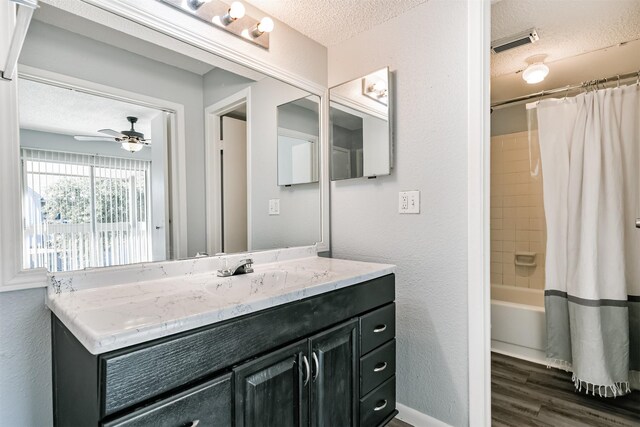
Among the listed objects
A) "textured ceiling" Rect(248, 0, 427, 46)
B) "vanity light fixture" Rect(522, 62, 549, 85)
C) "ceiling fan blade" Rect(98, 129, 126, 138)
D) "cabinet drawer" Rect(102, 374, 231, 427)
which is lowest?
"cabinet drawer" Rect(102, 374, 231, 427)

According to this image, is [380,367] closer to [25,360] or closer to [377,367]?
[377,367]

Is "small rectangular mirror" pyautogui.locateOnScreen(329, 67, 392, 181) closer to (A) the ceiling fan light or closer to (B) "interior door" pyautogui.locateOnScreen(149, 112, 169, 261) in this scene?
(B) "interior door" pyautogui.locateOnScreen(149, 112, 169, 261)

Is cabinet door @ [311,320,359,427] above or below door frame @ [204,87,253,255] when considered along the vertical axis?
below

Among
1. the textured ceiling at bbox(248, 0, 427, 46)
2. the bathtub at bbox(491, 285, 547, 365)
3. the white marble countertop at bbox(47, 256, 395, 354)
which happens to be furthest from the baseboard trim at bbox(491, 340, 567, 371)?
the textured ceiling at bbox(248, 0, 427, 46)

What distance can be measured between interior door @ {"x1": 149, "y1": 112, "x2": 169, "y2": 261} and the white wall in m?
1.08

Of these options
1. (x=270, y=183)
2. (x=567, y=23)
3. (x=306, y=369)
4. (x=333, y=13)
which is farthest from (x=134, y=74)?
(x=567, y=23)

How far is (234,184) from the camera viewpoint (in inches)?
63.8

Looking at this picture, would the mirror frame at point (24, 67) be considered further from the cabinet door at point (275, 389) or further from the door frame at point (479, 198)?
the door frame at point (479, 198)

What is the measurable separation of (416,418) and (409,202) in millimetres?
1143

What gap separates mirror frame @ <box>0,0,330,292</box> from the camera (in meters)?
1.00

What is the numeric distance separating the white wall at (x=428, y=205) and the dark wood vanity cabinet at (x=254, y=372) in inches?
10.7

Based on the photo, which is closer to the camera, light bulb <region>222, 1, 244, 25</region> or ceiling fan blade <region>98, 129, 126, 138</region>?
ceiling fan blade <region>98, 129, 126, 138</region>

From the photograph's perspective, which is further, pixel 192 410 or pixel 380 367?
pixel 380 367

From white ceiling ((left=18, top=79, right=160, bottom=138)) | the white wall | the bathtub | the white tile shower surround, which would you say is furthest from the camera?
the white tile shower surround
